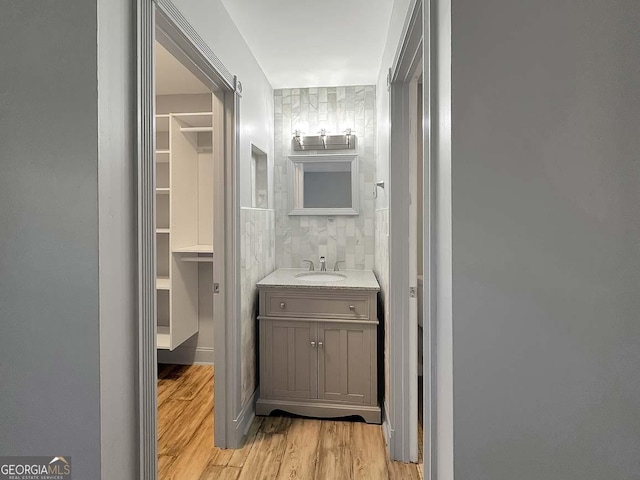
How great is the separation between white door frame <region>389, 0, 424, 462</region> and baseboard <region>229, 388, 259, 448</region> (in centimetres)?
93

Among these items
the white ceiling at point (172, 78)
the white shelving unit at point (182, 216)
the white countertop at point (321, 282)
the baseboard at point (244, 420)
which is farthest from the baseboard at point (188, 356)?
the white ceiling at point (172, 78)

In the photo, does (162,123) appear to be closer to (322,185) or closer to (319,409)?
(322,185)

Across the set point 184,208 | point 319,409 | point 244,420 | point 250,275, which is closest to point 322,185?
point 250,275

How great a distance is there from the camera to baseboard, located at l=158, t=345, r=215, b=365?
3.42 m

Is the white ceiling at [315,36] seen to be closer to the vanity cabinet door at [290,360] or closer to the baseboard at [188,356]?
the vanity cabinet door at [290,360]

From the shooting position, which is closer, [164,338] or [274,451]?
[274,451]

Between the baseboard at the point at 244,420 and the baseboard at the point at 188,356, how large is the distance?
3.33 feet

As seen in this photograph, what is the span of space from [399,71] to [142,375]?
5.86 feet

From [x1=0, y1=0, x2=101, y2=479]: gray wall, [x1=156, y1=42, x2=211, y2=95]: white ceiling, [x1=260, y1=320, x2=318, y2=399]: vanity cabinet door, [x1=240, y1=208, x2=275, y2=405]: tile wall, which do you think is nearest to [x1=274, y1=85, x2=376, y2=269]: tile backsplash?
[x1=240, y1=208, x2=275, y2=405]: tile wall

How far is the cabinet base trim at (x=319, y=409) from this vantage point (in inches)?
97.1

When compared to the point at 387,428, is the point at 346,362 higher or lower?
higher

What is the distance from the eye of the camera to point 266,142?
118 inches

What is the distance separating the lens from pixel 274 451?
2135 mm

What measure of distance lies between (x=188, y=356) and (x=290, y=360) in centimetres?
140
